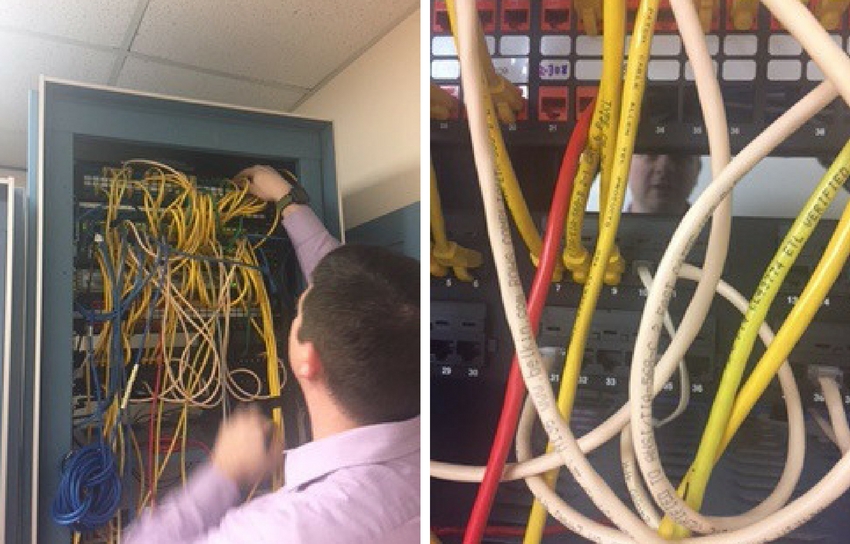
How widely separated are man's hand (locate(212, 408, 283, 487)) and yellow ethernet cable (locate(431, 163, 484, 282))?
976 millimetres

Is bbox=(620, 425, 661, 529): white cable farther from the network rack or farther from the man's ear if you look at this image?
the network rack

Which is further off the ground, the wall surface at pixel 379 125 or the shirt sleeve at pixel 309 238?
the wall surface at pixel 379 125

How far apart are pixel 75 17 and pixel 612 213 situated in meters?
1.43

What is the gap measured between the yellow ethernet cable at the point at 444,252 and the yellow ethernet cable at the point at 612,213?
89 mm

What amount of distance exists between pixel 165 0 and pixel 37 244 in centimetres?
59

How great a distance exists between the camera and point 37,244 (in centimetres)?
111

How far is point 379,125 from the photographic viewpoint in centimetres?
146

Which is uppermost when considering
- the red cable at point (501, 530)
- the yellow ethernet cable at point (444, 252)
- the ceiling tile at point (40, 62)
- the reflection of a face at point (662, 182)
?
the ceiling tile at point (40, 62)

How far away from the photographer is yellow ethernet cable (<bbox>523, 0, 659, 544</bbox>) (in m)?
0.37

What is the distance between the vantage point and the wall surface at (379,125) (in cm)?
136

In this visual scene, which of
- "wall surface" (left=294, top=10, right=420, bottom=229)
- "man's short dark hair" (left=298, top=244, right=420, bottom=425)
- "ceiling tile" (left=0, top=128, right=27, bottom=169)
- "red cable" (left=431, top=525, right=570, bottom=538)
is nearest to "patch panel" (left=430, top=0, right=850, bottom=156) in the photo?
"red cable" (left=431, top=525, right=570, bottom=538)

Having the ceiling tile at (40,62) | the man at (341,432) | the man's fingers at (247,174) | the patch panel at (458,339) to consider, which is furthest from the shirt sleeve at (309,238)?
the patch panel at (458,339)

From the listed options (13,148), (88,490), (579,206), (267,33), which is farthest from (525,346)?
(13,148)

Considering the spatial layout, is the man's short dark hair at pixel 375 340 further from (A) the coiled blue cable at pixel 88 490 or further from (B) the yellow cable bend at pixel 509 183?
(B) the yellow cable bend at pixel 509 183
